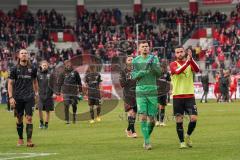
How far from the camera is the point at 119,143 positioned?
52.1 feet

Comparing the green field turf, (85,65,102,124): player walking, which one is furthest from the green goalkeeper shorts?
(85,65,102,124): player walking

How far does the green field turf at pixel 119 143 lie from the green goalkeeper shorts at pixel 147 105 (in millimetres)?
744

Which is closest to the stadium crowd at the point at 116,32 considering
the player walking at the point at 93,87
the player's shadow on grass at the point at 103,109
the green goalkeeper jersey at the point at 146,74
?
the player's shadow on grass at the point at 103,109

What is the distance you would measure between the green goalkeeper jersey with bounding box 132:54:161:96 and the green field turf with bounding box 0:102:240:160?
1.20 m

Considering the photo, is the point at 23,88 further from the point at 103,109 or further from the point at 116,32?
the point at 116,32

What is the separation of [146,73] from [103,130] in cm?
625

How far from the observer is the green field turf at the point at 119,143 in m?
13.0

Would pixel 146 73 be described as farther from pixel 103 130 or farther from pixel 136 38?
pixel 136 38

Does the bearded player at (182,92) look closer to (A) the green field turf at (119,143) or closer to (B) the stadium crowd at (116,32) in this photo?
(A) the green field turf at (119,143)

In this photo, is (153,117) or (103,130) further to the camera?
(103,130)

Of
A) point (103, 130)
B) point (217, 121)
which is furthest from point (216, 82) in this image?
point (103, 130)

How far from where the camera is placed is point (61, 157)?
1305 centimetres

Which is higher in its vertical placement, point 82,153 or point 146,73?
point 146,73

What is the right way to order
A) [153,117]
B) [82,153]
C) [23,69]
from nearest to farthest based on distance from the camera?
[82,153], [153,117], [23,69]
